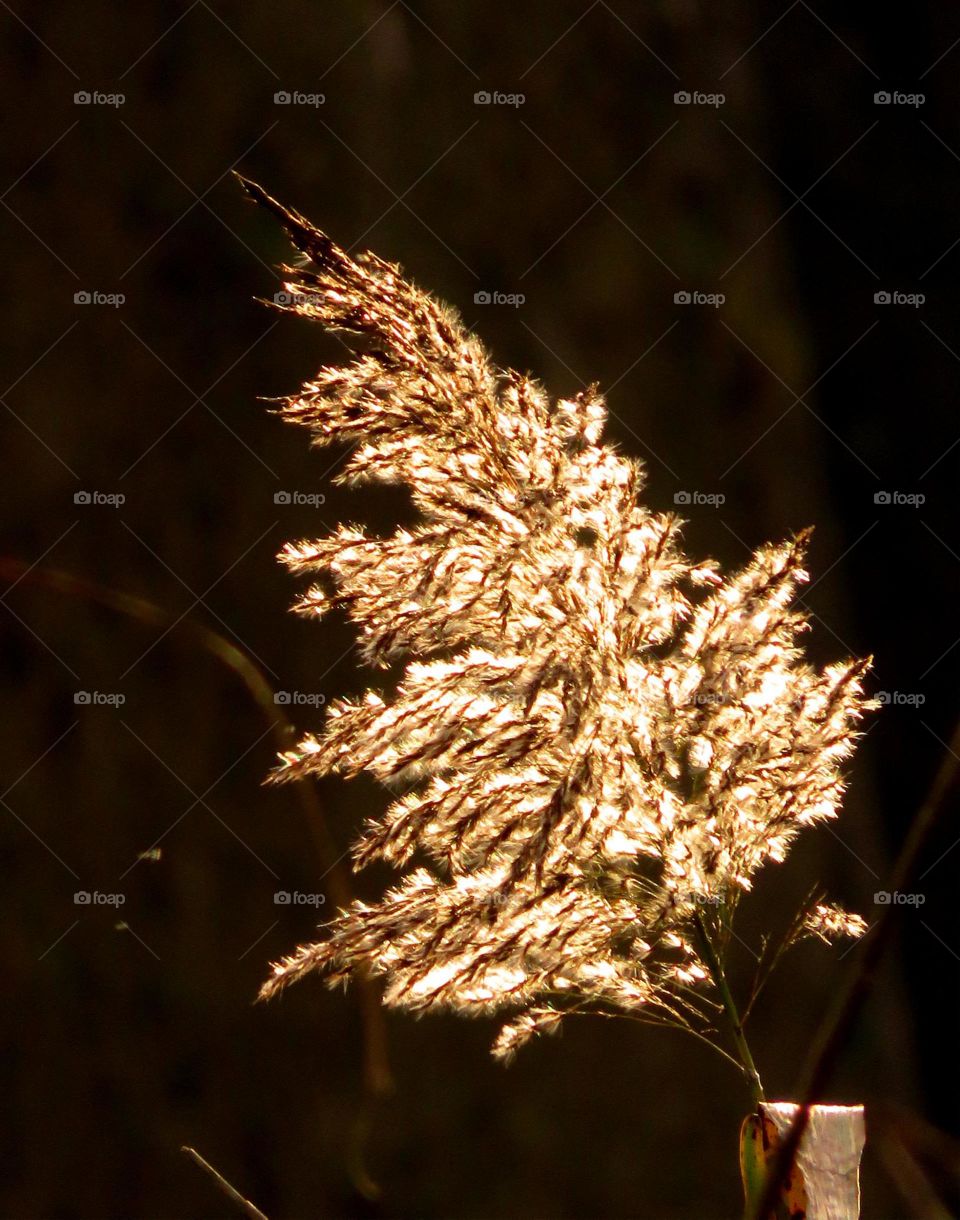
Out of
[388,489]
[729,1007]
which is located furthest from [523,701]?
[388,489]

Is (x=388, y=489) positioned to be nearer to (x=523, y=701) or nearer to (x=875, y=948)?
(x=523, y=701)

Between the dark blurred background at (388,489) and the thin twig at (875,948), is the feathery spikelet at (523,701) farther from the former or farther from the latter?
the dark blurred background at (388,489)

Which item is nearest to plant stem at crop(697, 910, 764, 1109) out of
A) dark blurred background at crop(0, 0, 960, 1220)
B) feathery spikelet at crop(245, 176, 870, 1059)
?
feathery spikelet at crop(245, 176, 870, 1059)

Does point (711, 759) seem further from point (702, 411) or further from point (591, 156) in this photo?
point (591, 156)

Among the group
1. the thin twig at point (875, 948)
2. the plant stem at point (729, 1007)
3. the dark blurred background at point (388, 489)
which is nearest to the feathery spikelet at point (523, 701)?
the plant stem at point (729, 1007)

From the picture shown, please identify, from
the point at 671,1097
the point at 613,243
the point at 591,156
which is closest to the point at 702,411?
the point at 613,243

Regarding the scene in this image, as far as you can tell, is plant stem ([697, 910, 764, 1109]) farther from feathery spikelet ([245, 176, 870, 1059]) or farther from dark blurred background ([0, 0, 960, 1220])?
dark blurred background ([0, 0, 960, 1220])
